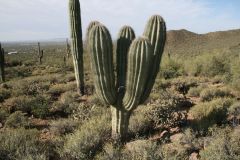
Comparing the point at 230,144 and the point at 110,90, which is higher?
the point at 110,90

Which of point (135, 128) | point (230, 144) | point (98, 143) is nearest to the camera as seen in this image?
point (230, 144)

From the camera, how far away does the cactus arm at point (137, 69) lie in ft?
24.1

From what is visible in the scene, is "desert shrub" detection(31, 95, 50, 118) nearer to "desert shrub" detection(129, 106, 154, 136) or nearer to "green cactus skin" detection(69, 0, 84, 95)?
"green cactus skin" detection(69, 0, 84, 95)

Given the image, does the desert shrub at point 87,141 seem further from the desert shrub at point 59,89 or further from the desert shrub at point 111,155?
the desert shrub at point 59,89

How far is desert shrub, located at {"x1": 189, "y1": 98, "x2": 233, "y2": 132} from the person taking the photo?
845 centimetres

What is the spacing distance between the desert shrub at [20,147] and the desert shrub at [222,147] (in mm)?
3198

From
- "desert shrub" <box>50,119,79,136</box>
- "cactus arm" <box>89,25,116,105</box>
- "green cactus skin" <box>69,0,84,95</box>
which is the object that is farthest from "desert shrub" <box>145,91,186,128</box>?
"green cactus skin" <box>69,0,84,95</box>

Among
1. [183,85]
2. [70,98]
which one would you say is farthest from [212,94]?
[70,98]

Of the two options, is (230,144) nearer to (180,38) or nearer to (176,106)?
(176,106)

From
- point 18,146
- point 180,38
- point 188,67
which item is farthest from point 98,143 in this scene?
point 180,38

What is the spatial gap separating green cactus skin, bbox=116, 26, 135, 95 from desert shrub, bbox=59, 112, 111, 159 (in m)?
1.16

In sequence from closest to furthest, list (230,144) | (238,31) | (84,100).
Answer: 1. (230,144)
2. (84,100)
3. (238,31)

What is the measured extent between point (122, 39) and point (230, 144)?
3319mm

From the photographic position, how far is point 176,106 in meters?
10.1
